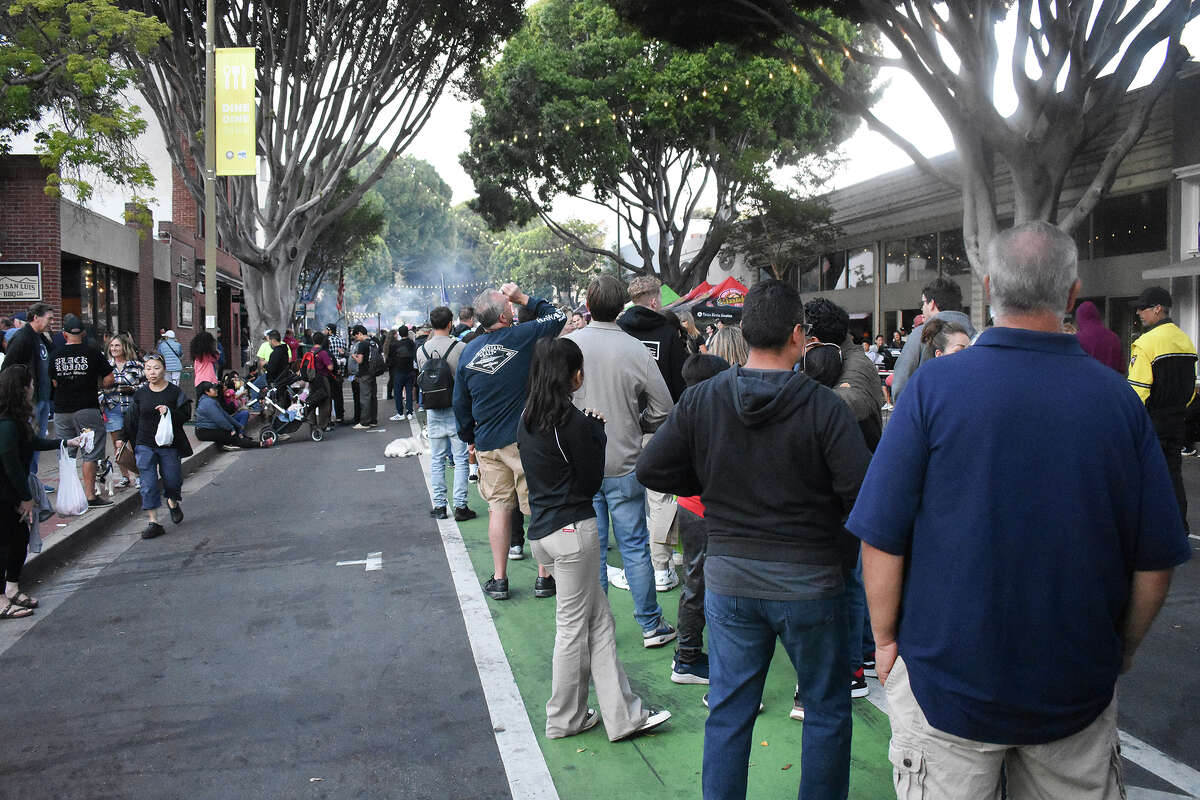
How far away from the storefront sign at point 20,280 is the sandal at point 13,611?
46.4 feet

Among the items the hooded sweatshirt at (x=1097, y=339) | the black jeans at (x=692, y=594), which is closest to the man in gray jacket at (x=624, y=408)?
the black jeans at (x=692, y=594)

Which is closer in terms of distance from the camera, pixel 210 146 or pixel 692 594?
pixel 692 594

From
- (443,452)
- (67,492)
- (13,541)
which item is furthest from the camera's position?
(443,452)

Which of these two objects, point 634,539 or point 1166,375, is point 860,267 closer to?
point 1166,375

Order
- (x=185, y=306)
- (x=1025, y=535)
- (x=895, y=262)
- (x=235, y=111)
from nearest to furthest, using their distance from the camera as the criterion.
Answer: (x=1025, y=535)
(x=235, y=111)
(x=895, y=262)
(x=185, y=306)

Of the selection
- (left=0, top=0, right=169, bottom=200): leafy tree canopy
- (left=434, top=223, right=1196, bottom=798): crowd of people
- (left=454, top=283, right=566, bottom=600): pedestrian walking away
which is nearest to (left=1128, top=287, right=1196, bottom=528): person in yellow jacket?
(left=434, top=223, right=1196, bottom=798): crowd of people

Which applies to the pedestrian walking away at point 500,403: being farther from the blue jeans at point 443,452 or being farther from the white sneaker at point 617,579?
the blue jeans at point 443,452

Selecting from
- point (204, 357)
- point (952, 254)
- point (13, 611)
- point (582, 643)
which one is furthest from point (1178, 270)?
point (13, 611)

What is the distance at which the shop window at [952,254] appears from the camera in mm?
24922

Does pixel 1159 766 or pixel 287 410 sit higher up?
pixel 287 410

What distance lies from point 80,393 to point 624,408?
6.79m

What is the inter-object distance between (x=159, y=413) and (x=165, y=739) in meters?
4.75

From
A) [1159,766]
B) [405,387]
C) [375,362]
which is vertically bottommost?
[1159,766]

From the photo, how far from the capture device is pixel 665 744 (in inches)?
161
